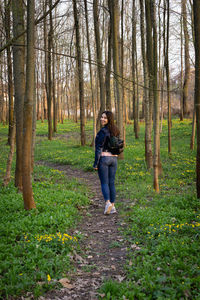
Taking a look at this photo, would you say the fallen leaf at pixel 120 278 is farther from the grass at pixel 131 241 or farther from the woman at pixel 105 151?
the woman at pixel 105 151

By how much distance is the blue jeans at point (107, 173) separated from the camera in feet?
21.1

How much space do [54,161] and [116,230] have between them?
9.37 m

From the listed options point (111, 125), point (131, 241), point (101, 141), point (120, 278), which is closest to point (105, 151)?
point (101, 141)

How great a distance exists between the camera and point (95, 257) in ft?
14.8

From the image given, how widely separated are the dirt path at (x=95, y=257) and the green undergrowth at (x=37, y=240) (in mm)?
180

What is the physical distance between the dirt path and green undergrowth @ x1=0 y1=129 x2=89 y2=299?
0.59 ft

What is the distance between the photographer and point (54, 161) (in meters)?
14.4

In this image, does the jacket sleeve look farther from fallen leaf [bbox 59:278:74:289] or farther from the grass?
fallen leaf [bbox 59:278:74:289]

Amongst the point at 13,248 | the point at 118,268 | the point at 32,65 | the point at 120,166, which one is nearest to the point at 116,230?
the point at 118,268

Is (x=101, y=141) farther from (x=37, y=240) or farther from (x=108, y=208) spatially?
(x=37, y=240)

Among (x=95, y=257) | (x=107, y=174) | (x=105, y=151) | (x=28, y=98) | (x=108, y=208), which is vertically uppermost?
(x=28, y=98)

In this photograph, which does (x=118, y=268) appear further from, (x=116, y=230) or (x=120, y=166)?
(x=120, y=166)

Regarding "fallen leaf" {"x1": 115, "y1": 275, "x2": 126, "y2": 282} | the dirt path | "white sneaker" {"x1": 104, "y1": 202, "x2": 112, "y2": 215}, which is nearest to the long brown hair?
"white sneaker" {"x1": 104, "y1": 202, "x2": 112, "y2": 215}

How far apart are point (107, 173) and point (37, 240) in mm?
2643
